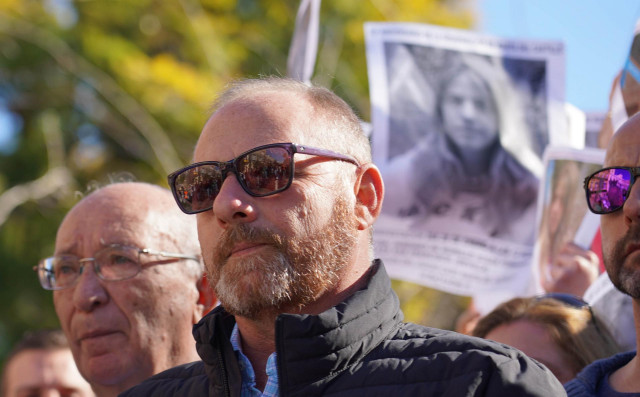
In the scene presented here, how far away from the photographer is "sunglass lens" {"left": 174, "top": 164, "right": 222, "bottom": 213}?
2180 mm

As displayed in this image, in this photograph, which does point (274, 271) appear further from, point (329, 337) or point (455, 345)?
point (455, 345)

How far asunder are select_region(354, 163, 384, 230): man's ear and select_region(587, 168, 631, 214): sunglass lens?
562mm

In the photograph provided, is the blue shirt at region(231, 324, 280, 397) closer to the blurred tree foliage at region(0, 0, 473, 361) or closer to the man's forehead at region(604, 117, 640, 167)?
the man's forehead at region(604, 117, 640, 167)

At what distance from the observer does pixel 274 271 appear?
6.81 ft

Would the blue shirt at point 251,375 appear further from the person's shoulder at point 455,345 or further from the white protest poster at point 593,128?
the white protest poster at point 593,128

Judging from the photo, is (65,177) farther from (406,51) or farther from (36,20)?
(406,51)

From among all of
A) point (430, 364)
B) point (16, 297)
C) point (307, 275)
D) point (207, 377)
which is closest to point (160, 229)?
point (207, 377)

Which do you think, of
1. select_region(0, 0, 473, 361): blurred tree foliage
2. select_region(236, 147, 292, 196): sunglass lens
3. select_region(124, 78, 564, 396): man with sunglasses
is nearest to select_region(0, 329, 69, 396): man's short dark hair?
select_region(124, 78, 564, 396): man with sunglasses

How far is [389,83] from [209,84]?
7.20m

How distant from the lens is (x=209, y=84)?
36.2ft

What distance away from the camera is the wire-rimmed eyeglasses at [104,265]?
10.0ft

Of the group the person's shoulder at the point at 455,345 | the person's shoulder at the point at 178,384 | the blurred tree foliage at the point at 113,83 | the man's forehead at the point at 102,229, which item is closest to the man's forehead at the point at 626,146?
the person's shoulder at the point at 455,345

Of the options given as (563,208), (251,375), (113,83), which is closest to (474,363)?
(251,375)

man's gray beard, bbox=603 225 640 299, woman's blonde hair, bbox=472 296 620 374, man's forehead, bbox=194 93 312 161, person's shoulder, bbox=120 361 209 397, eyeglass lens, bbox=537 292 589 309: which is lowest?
woman's blonde hair, bbox=472 296 620 374
